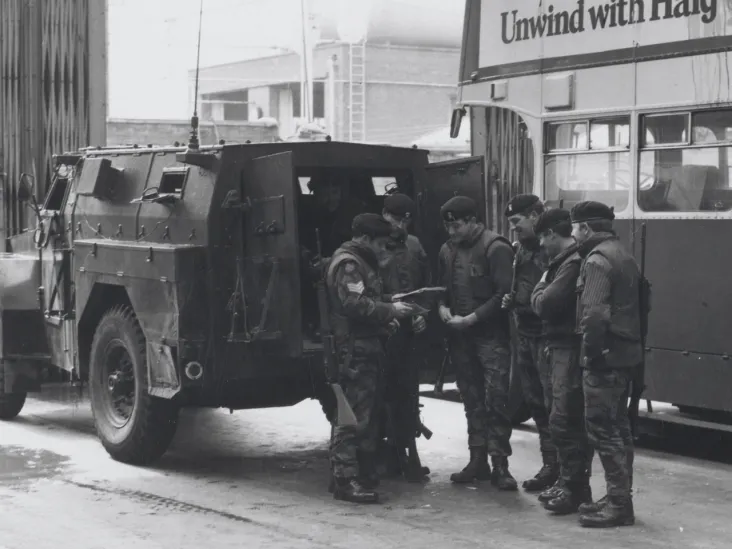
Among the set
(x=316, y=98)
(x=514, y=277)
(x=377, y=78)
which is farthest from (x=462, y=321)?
(x=316, y=98)

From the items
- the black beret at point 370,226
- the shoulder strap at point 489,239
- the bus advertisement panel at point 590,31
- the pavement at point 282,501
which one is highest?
the bus advertisement panel at point 590,31

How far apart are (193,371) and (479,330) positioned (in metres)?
1.98

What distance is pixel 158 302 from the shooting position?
30.7 ft

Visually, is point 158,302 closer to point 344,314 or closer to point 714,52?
point 344,314

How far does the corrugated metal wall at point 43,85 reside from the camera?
1658cm

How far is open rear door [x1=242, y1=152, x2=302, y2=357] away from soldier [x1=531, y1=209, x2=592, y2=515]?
167 centimetres

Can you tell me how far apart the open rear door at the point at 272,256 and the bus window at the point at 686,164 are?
3.10 meters

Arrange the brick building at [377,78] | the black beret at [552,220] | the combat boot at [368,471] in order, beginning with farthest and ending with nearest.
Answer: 1. the brick building at [377,78]
2. the combat boot at [368,471]
3. the black beret at [552,220]

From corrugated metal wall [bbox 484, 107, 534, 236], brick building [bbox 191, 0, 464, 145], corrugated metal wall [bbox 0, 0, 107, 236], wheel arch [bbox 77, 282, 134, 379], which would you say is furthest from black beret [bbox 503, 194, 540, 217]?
brick building [bbox 191, 0, 464, 145]

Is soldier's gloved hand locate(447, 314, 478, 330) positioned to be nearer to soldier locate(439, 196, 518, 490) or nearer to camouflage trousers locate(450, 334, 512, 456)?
soldier locate(439, 196, 518, 490)

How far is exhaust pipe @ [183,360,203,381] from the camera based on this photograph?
9.09m

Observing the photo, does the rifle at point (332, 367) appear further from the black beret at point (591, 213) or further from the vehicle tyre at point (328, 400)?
the black beret at point (591, 213)

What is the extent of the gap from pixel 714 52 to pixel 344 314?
3450 mm

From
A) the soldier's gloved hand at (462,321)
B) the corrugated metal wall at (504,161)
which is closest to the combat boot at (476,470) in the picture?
the soldier's gloved hand at (462,321)
